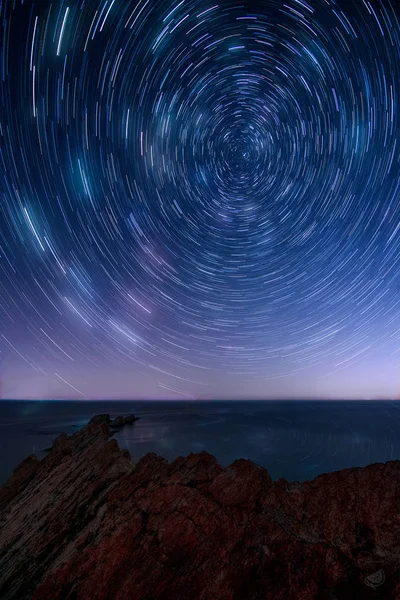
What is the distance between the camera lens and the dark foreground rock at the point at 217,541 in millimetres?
8891

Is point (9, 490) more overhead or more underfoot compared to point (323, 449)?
more overhead

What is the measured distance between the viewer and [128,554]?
10492 millimetres

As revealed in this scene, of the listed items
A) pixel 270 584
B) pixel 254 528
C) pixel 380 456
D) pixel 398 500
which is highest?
pixel 398 500

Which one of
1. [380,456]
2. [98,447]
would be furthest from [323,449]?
[98,447]

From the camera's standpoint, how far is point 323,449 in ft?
197

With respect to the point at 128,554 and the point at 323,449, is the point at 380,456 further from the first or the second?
the point at 128,554

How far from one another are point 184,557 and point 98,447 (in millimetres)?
11584

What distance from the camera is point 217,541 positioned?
10180 millimetres

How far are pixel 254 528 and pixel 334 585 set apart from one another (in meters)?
2.56

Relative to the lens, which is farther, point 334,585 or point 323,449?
point 323,449

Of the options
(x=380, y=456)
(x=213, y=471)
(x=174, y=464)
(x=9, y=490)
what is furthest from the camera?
(x=380, y=456)

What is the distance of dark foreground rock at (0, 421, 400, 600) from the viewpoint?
8891 millimetres

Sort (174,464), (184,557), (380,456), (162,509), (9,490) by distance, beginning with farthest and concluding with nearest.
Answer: (380,456) < (9,490) < (174,464) < (162,509) < (184,557)

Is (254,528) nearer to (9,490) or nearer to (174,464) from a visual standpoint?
(174,464)
